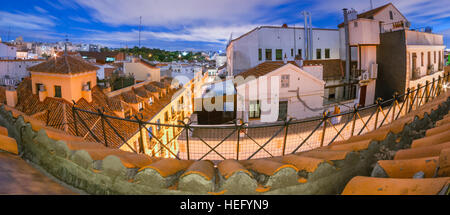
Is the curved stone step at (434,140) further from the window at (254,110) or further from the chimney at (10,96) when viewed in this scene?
the chimney at (10,96)

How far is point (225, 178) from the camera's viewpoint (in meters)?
2.08

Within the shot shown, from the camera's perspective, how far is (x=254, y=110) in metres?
12.6

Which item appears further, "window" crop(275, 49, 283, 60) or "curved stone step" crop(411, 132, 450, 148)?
"window" crop(275, 49, 283, 60)

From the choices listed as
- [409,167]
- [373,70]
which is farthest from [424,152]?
[373,70]

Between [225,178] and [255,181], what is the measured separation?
254mm

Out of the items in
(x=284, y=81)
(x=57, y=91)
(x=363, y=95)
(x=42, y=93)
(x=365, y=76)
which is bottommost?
(x=363, y=95)

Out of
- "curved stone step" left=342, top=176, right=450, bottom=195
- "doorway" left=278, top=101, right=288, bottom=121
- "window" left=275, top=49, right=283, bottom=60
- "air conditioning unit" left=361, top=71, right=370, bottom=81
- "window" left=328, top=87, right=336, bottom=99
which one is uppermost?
"window" left=275, top=49, right=283, bottom=60

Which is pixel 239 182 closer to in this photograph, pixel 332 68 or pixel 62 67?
pixel 62 67

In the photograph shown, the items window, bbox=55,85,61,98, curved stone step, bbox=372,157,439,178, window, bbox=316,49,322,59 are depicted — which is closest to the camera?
curved stone step, bbox=372,157,439,178

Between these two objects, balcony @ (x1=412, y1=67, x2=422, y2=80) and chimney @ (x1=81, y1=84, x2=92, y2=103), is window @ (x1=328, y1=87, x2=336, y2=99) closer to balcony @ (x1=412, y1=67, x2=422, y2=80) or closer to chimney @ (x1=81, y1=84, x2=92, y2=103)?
balcony @ (x1=412, y1=67, x2=422, y2=80)

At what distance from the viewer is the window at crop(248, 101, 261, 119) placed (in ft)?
41.2

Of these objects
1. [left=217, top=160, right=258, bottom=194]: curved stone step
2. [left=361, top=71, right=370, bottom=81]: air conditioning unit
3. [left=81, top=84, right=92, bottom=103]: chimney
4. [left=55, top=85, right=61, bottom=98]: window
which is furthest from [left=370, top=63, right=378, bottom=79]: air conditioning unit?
[left=55, top=85, right=61, bottom=98]: window
